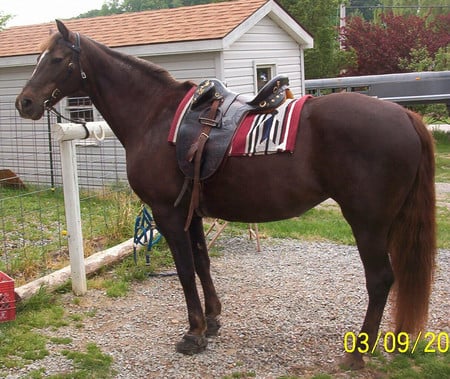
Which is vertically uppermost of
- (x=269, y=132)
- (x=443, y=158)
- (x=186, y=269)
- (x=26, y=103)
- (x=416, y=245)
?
(x=26, y=103)

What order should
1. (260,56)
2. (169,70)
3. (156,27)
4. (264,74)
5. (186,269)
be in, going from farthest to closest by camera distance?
(264,74) → (156,27) → (260,56) → (169,70) → (186,269)

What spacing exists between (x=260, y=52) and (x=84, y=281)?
21.3 feet

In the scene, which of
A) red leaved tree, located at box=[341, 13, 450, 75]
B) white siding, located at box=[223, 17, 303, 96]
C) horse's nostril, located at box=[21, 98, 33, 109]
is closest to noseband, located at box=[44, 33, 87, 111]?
horse's nostril, located at box=[21, 98, 33, 109]

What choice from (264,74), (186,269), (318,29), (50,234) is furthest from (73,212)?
(318,29)

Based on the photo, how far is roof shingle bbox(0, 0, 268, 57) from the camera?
31.6 feet

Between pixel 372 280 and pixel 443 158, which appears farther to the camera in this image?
pixel 443 158

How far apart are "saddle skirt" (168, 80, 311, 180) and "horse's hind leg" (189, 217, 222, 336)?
68cm

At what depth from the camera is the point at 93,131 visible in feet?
17.2

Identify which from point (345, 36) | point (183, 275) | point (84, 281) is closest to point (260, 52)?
point (84, 281)

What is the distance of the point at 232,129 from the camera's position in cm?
377

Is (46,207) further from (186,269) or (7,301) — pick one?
(186,269)

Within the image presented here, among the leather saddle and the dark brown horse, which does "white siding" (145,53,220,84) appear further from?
the leather saddle

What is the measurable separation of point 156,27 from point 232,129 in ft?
24.4

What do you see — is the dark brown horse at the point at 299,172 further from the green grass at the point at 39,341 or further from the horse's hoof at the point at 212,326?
the green grass at the point at 39,341
